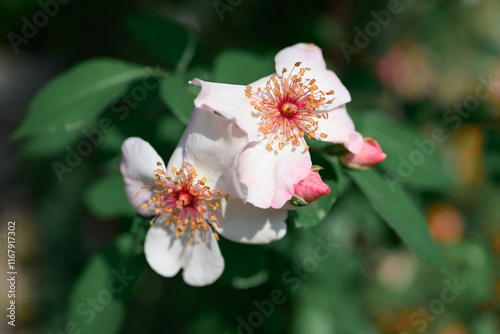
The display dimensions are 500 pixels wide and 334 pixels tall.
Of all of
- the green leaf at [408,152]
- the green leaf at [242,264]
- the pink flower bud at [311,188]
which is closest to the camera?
the pink flower bud at [311,188]

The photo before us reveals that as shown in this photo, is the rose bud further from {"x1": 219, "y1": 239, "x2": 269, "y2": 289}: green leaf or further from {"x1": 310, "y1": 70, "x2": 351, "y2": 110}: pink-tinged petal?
{"x1": 219, "y1": 239, "x2": 269, "y2": 289}: green leaf

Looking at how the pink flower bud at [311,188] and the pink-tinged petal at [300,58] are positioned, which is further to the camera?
the pink-tinged petal at [300,58]

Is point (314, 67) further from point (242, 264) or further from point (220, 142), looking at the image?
→ point (242, 264)

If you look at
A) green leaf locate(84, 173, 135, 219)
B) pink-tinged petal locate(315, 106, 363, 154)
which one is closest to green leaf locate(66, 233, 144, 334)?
green leaf locate(84, 173, 135, 219)

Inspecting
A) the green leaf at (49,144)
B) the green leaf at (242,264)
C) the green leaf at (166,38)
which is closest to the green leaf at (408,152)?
the green leaf at (242,264)

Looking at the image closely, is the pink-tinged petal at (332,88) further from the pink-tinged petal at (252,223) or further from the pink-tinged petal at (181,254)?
the pink-tinged petal at (181,254)
